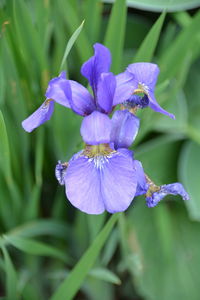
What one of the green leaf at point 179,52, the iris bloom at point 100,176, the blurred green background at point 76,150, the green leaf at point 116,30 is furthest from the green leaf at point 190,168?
the iris bloom at point 100,176

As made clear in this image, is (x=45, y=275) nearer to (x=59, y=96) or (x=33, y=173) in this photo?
(x=33, y=173)

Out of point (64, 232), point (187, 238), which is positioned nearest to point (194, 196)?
point (187, 238)

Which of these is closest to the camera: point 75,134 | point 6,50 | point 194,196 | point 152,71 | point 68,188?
point 68,188

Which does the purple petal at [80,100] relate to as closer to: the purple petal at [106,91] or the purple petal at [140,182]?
the purple petal at [106,91]

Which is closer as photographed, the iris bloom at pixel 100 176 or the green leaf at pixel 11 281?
the iris bloom at pixel 100 176

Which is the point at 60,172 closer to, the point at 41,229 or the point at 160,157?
the point at 41,229

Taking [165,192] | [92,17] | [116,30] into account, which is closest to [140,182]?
[165,192]
